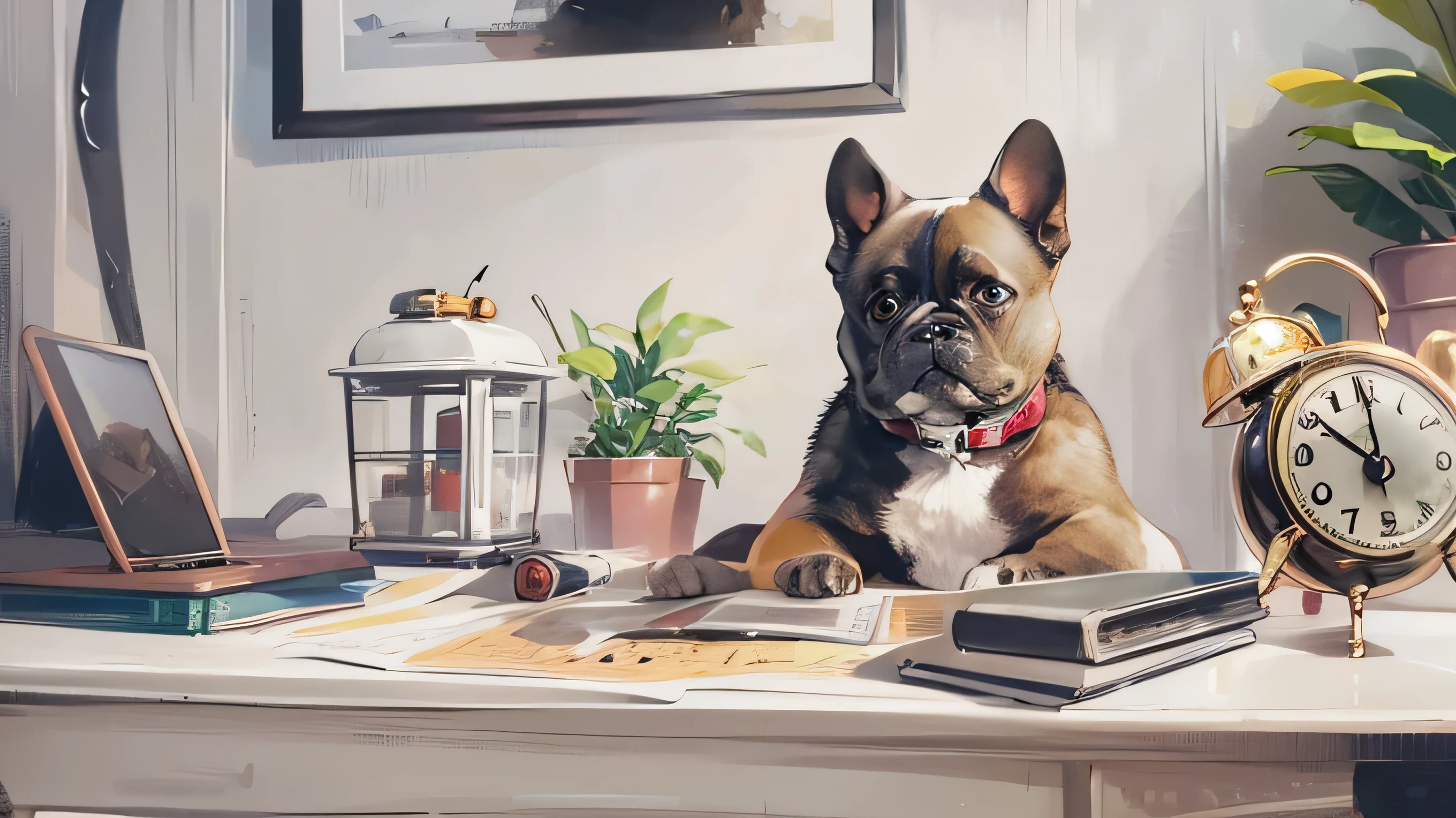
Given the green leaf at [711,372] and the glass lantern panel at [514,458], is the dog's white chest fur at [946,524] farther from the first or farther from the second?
the glass lantern panel at [514,458]

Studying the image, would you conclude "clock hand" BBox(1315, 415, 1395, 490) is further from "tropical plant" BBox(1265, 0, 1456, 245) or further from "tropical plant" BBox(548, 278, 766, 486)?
Answer: "tropical plant" BBox(548, 278, 766, 486)

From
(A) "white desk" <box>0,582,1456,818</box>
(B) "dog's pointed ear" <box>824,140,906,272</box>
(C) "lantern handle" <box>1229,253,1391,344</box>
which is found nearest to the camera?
(A) "white desk" <box>0,582,1456,818</box>

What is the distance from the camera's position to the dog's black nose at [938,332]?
0.85 metres

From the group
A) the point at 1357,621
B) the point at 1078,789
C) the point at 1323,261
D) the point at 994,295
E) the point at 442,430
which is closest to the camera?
the point at 1078,789

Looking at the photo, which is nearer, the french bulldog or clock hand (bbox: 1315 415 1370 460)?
clock hand (bbox: 1315 415 1370 460)

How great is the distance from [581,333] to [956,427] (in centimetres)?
51

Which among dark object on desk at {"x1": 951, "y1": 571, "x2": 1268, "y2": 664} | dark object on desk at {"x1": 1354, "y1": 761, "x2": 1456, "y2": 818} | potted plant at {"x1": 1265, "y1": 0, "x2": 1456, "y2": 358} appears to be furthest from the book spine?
potted plant at {"x1": 1265, "y1": 0, "x2": 1456, "y2": 358}

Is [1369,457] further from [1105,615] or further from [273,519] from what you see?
[273,519]

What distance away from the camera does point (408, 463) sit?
1002mm

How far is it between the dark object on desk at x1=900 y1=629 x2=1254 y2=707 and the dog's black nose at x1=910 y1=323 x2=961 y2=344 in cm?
38

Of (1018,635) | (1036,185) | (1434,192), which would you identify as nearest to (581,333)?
(1036,185)

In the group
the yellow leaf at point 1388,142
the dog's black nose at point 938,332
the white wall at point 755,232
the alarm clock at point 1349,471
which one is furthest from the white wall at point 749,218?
the alarm clock at point 1349,471

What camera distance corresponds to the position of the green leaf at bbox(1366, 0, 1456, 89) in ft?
2.94

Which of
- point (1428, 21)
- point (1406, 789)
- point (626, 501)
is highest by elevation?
point (1428, 21)
